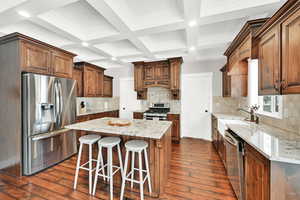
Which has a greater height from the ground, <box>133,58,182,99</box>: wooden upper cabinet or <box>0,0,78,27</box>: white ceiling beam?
<box>0,0,78,27</box>: white ceiling beam

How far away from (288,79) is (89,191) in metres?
2.74

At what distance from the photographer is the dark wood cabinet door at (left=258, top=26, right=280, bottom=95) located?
1358 mm

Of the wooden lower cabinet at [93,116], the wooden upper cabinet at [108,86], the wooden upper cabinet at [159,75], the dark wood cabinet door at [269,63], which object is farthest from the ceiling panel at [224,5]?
the wooden upper cabinet at [108,86]

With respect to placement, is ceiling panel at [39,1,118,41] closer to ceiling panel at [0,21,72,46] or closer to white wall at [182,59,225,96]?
ceiling panel at [0,21,72,46]

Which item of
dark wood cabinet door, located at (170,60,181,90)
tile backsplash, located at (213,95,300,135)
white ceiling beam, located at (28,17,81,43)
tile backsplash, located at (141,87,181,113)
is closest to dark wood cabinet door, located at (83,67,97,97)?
white ceiling beam, located at (28,17,81,43)

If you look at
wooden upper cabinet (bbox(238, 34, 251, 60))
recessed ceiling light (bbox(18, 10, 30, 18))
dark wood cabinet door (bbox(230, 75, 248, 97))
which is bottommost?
dark wood cabinet door (bbox(230, 75, 248, 97))

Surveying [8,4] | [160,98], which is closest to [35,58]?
[8,4]

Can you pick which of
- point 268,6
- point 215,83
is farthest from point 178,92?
point 268,6

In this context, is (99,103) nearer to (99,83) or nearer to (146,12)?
(99,83)

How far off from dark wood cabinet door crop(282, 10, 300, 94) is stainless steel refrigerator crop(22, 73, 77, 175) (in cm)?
347

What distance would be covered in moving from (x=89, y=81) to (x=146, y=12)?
2.91m

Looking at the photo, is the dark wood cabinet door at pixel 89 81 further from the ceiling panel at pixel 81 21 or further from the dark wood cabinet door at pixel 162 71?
the dark wood cabinet door at pixel 162 71

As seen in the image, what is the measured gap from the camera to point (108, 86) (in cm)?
548

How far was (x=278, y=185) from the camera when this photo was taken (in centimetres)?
105
